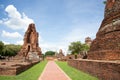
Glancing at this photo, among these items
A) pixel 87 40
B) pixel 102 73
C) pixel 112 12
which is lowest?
pixel 102 73

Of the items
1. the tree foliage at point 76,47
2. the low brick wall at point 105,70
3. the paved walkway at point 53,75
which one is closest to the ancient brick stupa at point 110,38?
the low brick wall at point 105,70

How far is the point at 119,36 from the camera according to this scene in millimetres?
10820

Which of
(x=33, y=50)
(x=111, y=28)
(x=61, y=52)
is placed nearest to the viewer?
(x=111, y=28)

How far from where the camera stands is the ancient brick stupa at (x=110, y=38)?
10766 millimetres

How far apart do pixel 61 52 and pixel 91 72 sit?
5894 cm

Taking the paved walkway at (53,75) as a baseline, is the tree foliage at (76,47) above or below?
above

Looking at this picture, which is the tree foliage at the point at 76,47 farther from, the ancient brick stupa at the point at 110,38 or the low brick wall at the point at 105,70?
the low brick wall at the point at 105,70

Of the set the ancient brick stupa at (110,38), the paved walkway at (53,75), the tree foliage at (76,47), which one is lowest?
the paved walkway at (53,75)

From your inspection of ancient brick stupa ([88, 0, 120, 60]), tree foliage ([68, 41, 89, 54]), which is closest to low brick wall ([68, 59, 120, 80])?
ancient brick stupa ([88, 0, 120, 60])

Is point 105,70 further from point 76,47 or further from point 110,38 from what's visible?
point 76,47

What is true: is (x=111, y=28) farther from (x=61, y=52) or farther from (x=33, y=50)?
(x=61, y=52)

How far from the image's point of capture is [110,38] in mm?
11617

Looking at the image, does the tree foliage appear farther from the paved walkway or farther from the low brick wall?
the low brick wall

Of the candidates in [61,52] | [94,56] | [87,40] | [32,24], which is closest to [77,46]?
[61,52]
